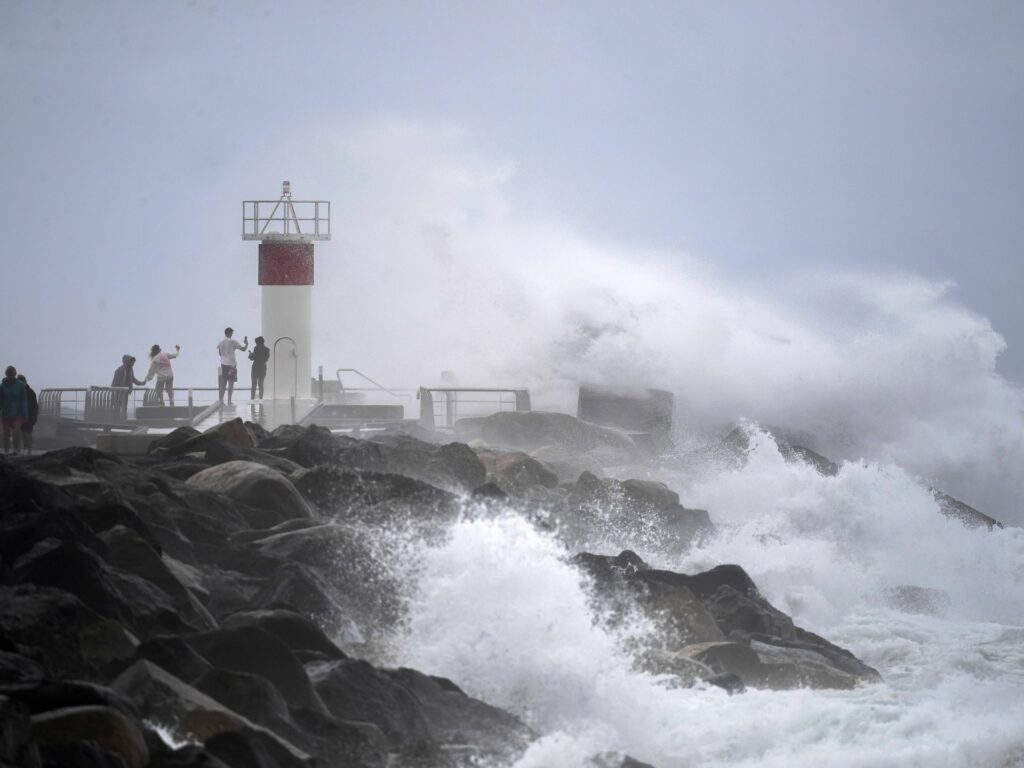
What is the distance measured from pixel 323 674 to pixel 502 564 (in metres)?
2.72

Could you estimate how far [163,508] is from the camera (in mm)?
8648

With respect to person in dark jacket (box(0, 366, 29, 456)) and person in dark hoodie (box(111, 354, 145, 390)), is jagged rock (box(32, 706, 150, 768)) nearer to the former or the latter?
person in dark jacket (box(0, 366, 29, 456))

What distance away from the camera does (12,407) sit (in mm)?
14805

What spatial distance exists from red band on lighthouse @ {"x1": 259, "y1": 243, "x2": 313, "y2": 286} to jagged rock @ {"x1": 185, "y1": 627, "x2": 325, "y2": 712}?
17106 mm

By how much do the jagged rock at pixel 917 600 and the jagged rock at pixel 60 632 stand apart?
378 inches

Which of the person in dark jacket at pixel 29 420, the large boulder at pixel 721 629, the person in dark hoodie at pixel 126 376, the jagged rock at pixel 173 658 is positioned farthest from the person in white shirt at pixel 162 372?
the jagged rock at pixel 173 658

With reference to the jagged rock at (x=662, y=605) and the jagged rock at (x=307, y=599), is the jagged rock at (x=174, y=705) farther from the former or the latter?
the jagged rock at (x=662, y=605)

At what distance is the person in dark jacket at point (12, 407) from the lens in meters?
14.8

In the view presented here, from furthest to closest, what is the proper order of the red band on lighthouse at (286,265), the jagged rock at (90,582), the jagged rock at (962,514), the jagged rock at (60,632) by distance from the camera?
1. the red band on lighthouse at (286,265)
2. the jagged rock at (962,514)
3. the jagged rock at (90,582)
4. the jagged rock at (60,632)

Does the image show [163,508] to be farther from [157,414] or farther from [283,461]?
[157,414]

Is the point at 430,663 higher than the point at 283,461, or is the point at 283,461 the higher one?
the point at 283,461

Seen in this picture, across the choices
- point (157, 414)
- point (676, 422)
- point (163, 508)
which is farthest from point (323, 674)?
point (676, 422)

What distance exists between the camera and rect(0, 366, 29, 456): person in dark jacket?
14805 mm

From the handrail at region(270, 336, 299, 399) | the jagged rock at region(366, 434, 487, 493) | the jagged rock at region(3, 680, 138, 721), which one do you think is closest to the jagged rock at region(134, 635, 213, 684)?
the jagged rock at region(3, 680, 138, 721)
